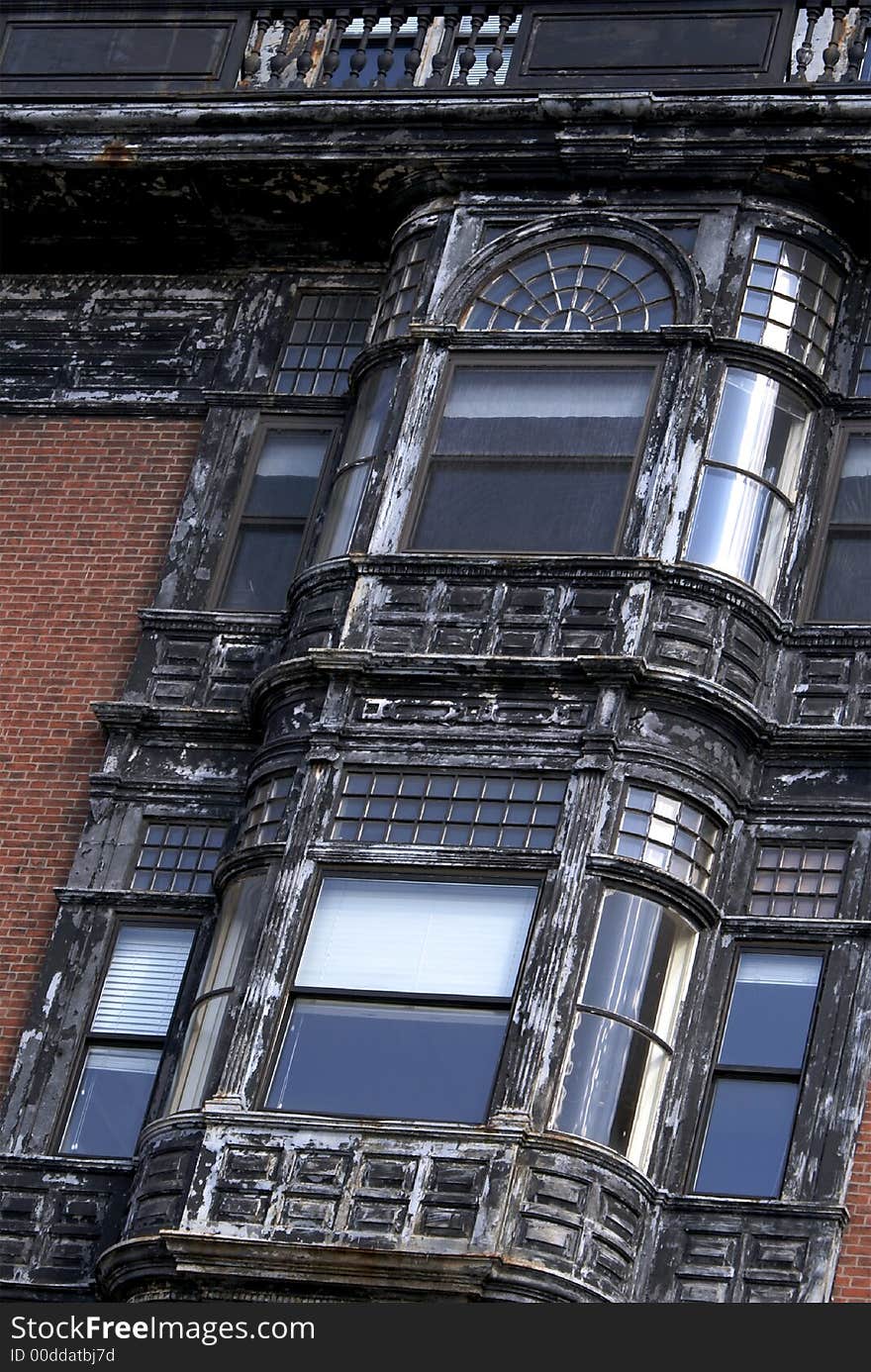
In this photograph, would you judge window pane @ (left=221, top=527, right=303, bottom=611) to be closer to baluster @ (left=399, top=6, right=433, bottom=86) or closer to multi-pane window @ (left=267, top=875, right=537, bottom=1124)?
multi-pane window @ (left=267, top=875, right=537, bottom=1124)

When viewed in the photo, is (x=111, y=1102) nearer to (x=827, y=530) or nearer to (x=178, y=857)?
(x=178, y=857)

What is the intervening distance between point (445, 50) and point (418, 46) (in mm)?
242

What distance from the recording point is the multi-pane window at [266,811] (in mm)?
19250

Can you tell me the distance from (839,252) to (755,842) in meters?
4.73

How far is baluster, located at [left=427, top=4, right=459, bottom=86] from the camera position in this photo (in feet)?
72.9

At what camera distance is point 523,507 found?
1998 centimetres

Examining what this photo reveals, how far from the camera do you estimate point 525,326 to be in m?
20.8

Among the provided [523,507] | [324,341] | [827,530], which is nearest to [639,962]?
[523,507]

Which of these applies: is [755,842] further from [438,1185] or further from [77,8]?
[77,8]

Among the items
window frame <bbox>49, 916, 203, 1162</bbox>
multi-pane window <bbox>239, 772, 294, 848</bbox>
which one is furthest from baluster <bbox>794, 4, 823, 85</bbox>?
window frame <bbox>49, 916, 203, 1162</bbox>

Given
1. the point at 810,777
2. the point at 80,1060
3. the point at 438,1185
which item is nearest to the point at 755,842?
the point at 810,777

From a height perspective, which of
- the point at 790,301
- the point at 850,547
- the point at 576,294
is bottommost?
the point at 850,547

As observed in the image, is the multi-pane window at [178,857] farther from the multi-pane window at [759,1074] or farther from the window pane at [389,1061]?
→ the multi-pane window at [759,1074]

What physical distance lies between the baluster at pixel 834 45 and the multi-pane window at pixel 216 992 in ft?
24.2
